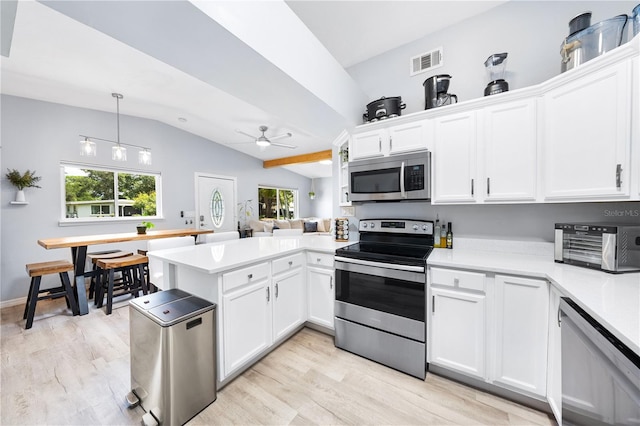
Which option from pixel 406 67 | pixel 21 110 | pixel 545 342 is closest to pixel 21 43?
pixel 21 110

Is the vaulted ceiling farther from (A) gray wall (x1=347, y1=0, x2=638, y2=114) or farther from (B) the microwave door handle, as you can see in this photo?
(B) the microwave door handle

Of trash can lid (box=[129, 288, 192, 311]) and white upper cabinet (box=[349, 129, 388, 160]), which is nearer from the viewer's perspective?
trash can lid (box=[129, 288, 192, 311])

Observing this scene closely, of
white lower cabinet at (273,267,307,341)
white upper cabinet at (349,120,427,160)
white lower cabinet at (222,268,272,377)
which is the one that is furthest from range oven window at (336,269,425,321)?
white upper cabinet at (349,120,427,160)

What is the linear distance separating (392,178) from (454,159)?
520 millimetres

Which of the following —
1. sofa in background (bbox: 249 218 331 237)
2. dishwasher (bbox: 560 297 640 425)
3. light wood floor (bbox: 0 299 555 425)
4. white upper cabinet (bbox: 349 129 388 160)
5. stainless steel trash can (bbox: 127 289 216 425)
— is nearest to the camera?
dishwasher (bbox: 560 297 640 425)

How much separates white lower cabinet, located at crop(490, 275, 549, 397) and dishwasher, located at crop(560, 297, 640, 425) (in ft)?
0.59

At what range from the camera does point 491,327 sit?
1.58 m

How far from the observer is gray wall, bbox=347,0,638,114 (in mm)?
1848

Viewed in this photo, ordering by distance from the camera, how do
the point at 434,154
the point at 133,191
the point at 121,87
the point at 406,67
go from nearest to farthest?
the point at 434,154 < the point at 406,67 < the point at 121,87 < the point at 133,191

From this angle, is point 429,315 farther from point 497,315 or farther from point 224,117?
point 224,117

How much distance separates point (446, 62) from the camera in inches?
91.4

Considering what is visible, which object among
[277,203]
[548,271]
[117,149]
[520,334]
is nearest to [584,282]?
[548,271]

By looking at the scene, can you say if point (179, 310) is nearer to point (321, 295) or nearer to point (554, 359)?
point (321, 295)

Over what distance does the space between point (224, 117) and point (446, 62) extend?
3581 millimetres
